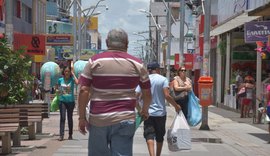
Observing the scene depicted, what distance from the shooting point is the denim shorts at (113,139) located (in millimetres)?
A: 6875

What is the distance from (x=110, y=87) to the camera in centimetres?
695

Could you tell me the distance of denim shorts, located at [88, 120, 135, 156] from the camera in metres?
6.88

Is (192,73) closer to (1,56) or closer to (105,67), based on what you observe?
(1,56)

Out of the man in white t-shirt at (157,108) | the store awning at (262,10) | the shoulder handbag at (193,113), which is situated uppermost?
the store awning at (262,10)

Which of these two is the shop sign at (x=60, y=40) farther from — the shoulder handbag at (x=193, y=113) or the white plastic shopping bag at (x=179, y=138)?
the white plastic shopping bag at (x=179, y=138)

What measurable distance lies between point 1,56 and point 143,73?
6.42 meters

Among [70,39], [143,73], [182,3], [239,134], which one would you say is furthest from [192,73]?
[143,73]

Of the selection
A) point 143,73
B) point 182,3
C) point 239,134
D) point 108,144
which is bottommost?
point 239,134

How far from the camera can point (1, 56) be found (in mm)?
12969

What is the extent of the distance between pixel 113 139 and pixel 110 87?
548 mm

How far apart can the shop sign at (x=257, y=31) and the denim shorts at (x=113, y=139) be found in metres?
15.0

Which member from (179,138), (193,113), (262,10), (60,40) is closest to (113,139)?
(179,138)

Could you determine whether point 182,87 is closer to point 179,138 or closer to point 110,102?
point 179,138

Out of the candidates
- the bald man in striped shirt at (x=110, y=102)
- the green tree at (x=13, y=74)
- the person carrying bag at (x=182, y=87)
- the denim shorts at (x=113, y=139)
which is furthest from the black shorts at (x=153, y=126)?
the person carrying bag at (x=182, y=87)
